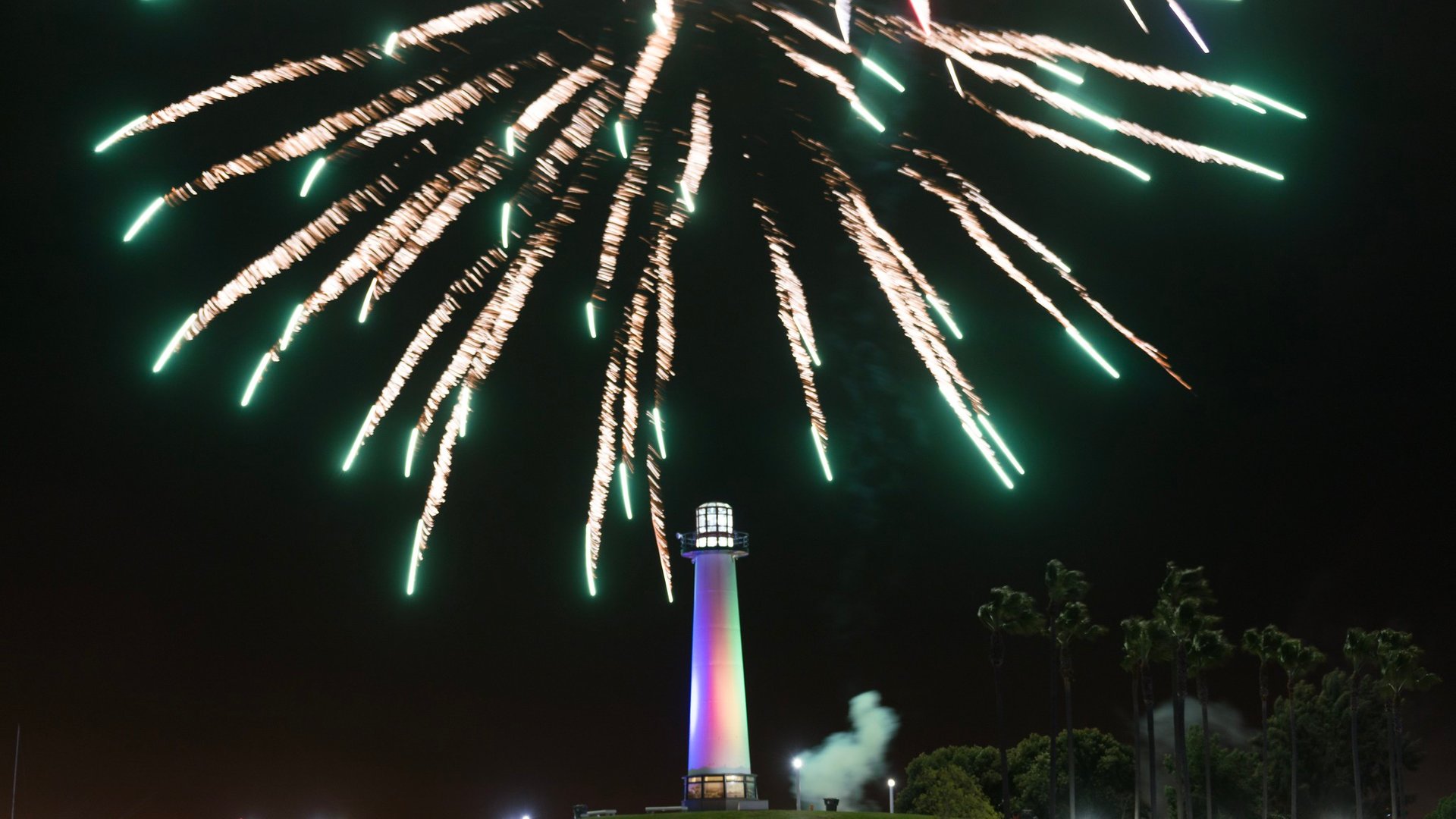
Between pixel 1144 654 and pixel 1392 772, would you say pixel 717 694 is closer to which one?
pixel 1144 654

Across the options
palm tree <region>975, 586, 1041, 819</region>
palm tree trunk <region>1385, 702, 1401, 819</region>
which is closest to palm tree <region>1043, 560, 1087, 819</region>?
palm tree <region>975, 586, 1041, 819</region>

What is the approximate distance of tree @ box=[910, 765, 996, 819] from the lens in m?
96.1

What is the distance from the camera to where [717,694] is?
70.8m

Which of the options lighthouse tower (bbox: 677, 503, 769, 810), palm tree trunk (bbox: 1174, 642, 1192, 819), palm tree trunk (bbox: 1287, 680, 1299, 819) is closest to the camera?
lighthouse tower (bbox: 677, 503, 769, 810)

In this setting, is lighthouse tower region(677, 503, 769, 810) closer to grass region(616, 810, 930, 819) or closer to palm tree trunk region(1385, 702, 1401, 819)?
grass region(616, 810, 930, 819)

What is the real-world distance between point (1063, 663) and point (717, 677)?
21.7m

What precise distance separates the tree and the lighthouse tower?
2708 cm

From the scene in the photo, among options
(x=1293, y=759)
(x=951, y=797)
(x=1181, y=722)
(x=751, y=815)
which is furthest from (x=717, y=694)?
(x=1293, y=759)

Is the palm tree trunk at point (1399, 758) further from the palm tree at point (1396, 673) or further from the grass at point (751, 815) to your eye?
the grass at point (751, 815)

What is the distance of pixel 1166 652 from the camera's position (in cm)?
8000

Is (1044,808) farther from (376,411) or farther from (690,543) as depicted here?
(376,411)

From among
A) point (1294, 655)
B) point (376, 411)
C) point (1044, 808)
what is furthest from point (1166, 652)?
point (376, 411)

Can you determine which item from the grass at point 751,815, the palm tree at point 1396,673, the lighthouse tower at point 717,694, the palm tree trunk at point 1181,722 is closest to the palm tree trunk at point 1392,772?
the palm tree at point 1396,673

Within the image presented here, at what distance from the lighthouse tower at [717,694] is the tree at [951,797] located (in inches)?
1066
